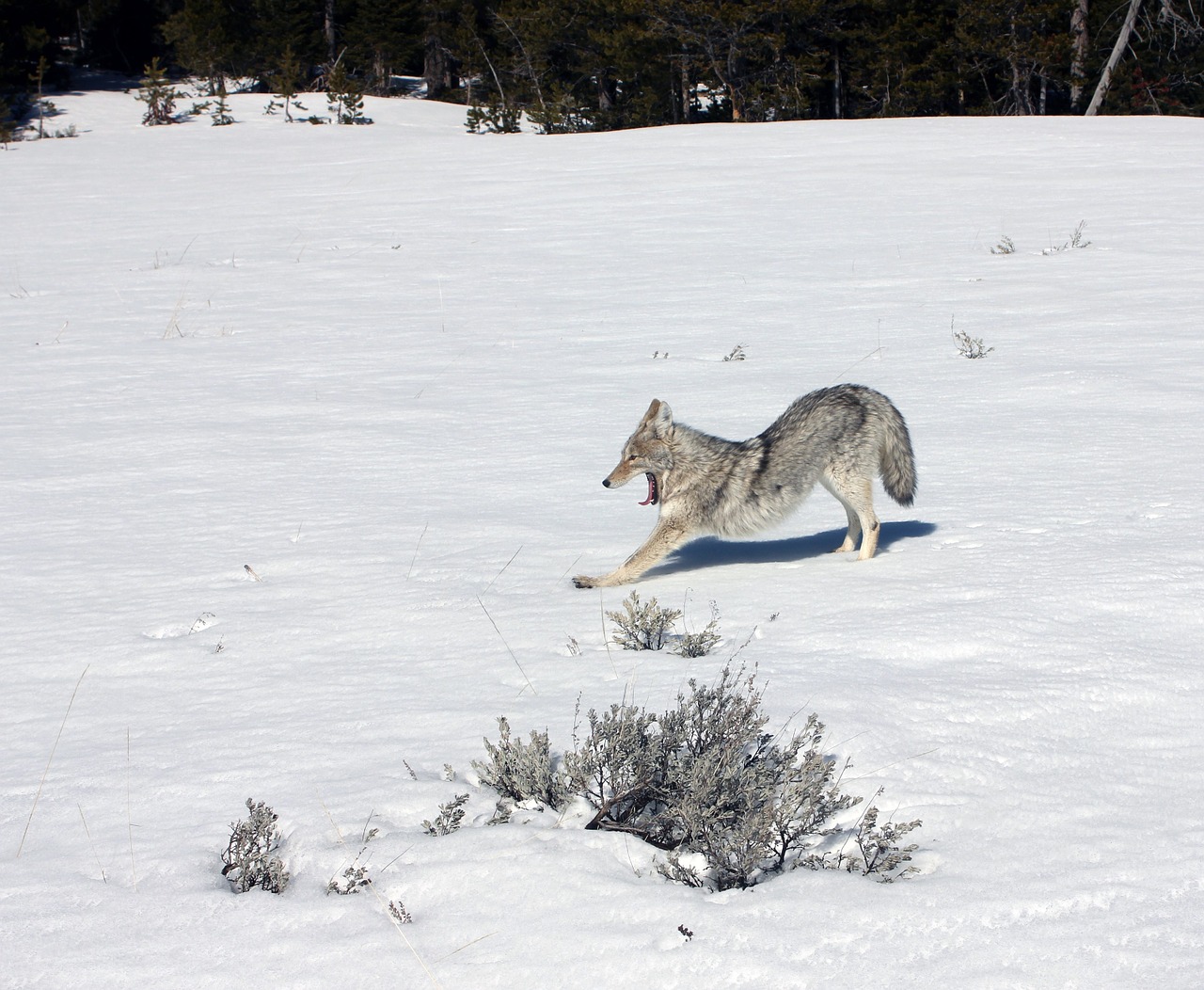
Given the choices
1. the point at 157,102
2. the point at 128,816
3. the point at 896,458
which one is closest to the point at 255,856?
the point at 128,816

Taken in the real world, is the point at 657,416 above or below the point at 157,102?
below

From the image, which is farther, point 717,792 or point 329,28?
point 329,28

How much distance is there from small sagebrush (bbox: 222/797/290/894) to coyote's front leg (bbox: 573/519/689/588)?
2.60 metres

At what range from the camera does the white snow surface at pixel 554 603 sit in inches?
107

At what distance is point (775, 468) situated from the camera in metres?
5.89

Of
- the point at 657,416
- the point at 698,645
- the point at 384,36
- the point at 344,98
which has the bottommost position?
the point at 698,645

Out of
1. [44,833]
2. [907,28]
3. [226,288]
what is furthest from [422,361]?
[907,28]

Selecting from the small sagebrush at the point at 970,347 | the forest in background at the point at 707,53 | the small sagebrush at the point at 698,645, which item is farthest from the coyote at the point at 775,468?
the forest in background at the point at 707,53

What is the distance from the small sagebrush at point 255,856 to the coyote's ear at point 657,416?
3434mm

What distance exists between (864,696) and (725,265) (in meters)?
11.7

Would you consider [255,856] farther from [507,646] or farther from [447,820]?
[507,646]

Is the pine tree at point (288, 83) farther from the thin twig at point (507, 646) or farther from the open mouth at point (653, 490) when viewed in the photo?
the thin twig at point (507, 646)

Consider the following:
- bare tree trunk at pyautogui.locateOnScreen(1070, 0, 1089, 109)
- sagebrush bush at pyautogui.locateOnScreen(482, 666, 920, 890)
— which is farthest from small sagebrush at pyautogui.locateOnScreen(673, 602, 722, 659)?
bare tree trunk at pyautogui.locateOnScreen(1070, 0, 1089, 109)

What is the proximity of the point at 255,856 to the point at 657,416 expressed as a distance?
3598 mm
